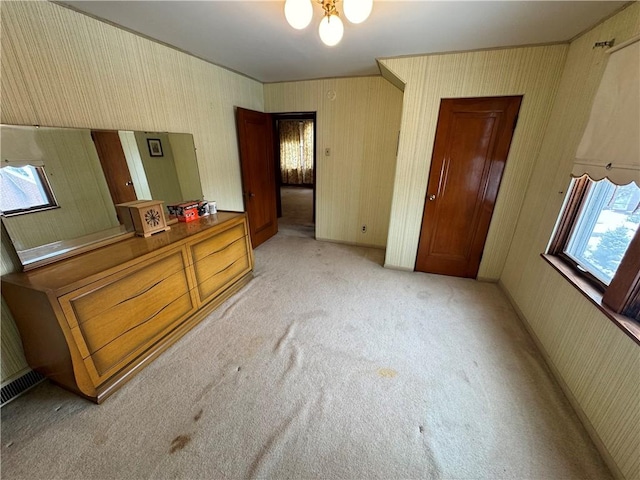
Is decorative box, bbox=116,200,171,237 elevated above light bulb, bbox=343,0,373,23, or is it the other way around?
light bulb, bbox=343,0,373,23

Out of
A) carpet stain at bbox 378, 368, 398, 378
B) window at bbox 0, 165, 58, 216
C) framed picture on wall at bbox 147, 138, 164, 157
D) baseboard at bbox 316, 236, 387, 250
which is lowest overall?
carpet stain at bbox 378, 368, 398, 378

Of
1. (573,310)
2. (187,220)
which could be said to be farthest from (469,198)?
(187,220)

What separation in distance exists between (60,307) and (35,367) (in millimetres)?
743

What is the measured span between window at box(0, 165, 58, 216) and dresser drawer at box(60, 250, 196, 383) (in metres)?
0.70

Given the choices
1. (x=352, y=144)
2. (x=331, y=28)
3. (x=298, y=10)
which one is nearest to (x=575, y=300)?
(x=331, y=28)

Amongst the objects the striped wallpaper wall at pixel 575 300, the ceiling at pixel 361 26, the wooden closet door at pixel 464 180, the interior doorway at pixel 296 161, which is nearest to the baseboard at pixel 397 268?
the wooden closet door at pixel 464 180

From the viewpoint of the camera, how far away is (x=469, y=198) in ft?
8.96

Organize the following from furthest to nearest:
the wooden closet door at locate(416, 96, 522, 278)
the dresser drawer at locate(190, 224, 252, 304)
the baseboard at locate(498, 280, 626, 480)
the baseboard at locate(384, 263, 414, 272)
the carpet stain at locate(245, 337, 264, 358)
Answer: the baseboard at locate(384, 263, 414, 272), the wooden closet door at locate(416, 96, 522, 278), the dresser drawer at locate(190, 224, 252, 304), the carpet stain at locate(245, 337, 264, 358), the baseboard at locate(498, 280, 626, 480)

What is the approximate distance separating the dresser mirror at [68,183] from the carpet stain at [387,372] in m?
2.20

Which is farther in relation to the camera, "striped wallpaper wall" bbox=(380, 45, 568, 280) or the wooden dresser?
"striped wallpaper wall" bbox=(380, 45, 568, 280)

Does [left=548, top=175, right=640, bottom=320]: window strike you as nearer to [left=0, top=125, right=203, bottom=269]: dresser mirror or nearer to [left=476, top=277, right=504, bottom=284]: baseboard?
[left=476, top=277, right=504, bottom=284]: baseboard

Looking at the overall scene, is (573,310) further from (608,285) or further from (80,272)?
(80,272)

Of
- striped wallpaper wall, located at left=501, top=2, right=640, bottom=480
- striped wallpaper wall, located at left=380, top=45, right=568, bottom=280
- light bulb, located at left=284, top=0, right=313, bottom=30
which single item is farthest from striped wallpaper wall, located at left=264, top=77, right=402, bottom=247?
light bulb, located at left=284, top=0, right=313, bottom=30

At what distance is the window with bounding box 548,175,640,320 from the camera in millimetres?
1304
